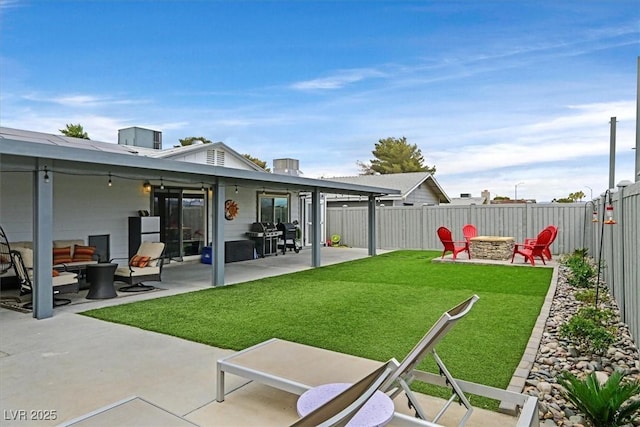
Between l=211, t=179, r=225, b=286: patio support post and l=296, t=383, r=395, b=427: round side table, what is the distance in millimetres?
5909

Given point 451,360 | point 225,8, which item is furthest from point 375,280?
point 225,8

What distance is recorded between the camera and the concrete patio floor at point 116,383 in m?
2.93

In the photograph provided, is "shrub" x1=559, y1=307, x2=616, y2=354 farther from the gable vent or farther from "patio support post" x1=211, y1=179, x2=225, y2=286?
the gable vent

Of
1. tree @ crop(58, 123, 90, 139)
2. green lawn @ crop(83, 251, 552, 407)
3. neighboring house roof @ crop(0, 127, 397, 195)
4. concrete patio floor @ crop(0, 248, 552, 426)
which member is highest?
tree @ crop(58, 123, 90, 139)

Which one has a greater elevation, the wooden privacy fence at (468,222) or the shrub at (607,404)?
the wooden privacy fence at (468,222)

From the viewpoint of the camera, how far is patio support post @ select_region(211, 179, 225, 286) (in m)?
8.40

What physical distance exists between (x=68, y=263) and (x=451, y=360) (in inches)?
295

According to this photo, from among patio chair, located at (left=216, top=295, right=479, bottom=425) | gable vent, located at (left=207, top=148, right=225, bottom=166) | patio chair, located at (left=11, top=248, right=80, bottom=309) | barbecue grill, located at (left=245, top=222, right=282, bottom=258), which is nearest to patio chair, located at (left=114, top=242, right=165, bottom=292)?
patio chair, located at (left=11, top=248, right=80, bottom=309)

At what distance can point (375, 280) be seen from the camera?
902cm

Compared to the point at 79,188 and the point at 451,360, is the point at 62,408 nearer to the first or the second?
the point at 451,360

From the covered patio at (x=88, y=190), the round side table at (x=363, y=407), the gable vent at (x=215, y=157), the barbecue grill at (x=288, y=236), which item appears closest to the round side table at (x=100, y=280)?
the covered patio at (x=88, y=190)

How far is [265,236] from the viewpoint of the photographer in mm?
13992

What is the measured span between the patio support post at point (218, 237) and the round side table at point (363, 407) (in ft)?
19.4

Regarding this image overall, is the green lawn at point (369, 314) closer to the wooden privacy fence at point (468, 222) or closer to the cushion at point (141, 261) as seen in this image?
the cushion at point (141, 261)
